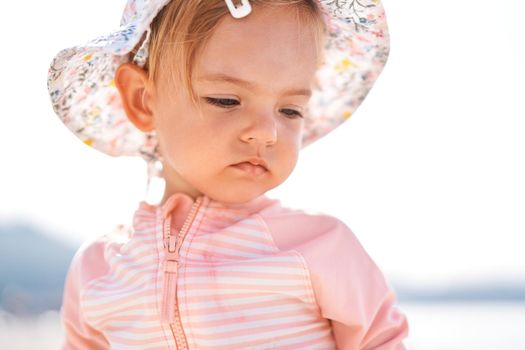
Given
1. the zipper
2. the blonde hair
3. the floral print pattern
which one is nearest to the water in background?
the floral print pattern

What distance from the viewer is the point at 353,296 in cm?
170

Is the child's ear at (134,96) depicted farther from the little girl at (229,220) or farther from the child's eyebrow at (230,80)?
the child's eyebrow at (230,80)

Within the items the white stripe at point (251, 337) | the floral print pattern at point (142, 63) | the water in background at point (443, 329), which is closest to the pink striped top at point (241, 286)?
the white stripe at point (251, 337)

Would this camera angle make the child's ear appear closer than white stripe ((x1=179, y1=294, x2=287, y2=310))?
No

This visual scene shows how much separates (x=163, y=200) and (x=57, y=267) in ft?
12.2

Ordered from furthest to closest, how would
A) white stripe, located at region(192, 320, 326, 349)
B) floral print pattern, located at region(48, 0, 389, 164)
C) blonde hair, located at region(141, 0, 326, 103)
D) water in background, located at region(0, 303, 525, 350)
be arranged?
water in background, located at region(0, 303, 525, 350)
floral print pattern, located at region(48, 0, 389, 164)
blonde hair, located at region(141, 0, 326, 103)
white stripe, located at region(192, 320, 326, 349)

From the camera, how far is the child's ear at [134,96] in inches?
77.6

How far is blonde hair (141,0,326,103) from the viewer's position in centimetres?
176

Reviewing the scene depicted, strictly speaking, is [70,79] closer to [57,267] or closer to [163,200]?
[163,200]

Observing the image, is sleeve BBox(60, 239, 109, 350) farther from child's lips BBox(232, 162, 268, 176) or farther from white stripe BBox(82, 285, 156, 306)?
child's lips BBox(232, 162, 268, 176)

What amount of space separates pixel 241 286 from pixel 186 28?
61cm

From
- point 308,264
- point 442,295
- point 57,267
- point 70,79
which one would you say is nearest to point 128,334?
point 308,264

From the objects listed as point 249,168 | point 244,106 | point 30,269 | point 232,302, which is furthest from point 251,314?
point 30,269

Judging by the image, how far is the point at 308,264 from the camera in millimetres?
1689
